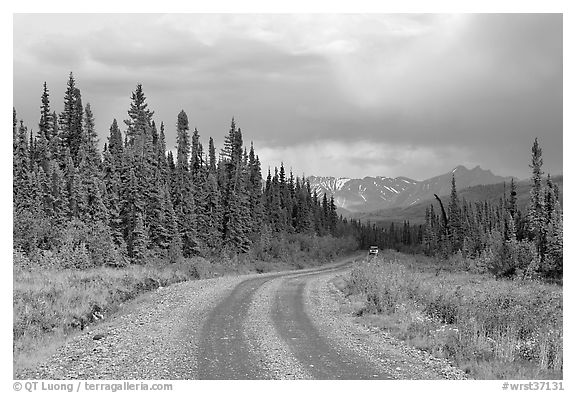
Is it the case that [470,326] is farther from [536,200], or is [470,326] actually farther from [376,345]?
[536,200]

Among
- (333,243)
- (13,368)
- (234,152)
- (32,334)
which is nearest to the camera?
(13,368)

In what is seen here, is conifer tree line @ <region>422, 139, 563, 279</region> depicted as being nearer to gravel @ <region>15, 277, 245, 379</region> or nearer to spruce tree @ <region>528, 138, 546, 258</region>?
spruce tree @ <region>528, 138, 546, 258</region>

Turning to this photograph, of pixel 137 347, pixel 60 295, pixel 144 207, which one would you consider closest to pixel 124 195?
pixel 144 207

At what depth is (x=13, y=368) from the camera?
10586 millimetres

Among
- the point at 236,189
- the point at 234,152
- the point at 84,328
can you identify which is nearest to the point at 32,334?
the point at 84,328

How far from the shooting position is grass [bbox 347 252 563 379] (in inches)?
442

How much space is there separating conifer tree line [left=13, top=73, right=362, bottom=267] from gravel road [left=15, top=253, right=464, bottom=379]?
14426 millimetres

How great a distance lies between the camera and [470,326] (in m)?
14.1

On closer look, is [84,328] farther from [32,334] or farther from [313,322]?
[313,322]

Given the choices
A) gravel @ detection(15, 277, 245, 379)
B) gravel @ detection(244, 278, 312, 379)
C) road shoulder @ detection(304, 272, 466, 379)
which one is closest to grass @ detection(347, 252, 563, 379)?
road shoulder @ detection(304, 272, 466, 379)

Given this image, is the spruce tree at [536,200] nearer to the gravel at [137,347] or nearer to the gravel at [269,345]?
the gravel at [269,345]

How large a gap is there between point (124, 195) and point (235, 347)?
35.8 m

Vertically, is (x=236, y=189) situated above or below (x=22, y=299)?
above
